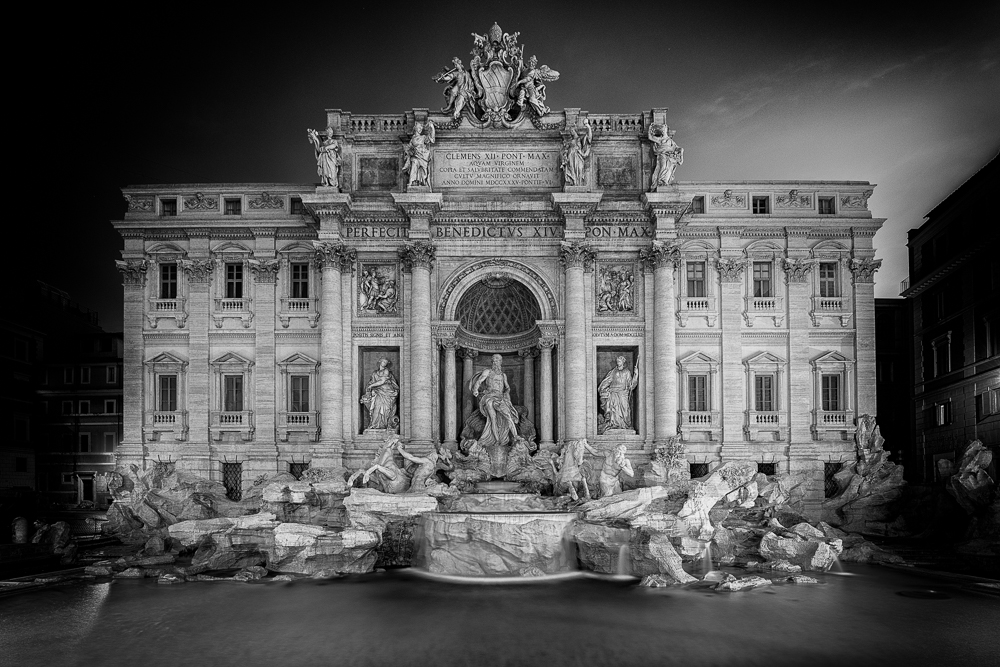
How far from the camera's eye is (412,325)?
109ft

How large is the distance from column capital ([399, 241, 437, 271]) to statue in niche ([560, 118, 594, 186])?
653cm

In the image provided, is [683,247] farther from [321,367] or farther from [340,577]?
[340,577]

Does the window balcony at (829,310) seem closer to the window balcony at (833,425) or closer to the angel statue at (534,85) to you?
the window balcony at (833,425)

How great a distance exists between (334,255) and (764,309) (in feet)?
61.6

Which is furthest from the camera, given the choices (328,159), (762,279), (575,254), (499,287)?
(499,287)

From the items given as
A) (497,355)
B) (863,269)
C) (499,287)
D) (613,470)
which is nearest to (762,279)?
(863,269)

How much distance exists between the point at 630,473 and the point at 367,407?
38.6 ft

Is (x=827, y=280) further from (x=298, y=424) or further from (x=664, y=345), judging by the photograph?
(x=298, y=424)

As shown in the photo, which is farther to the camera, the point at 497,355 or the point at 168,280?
the point at 168,280

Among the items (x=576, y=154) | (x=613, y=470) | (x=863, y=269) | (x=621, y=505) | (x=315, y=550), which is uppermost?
(x=576, y=154)

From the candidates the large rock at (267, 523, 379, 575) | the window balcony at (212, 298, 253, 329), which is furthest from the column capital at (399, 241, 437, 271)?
the large rock at (267, 523, 379, 575)

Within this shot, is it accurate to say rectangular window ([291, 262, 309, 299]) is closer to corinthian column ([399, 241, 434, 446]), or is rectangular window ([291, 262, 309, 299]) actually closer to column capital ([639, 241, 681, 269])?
corinthian column ([399, 241, 434, 446])

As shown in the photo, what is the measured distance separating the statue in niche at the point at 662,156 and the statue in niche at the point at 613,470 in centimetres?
1161

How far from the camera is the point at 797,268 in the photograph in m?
34.6
